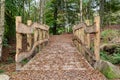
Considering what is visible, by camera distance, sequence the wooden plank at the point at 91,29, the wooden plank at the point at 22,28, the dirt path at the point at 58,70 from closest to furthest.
Answer: the dirt path at the point at 58,70, the wooden plank at the point at 22,28, the wooden plank at the point at 91,29

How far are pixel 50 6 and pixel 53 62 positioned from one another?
815 inches

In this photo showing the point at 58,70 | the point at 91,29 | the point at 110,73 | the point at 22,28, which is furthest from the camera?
the point at 91,29

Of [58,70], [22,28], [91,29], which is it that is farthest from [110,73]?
[22,28]

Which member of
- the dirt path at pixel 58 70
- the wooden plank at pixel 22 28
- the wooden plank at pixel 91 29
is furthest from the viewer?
the wooden plank at pixel 91 29

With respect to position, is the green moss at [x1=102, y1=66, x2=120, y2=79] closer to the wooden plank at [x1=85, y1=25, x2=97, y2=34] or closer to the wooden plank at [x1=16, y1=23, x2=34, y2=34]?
the wooden plank at [x1=85, y1=25, x2=97, y2=34]

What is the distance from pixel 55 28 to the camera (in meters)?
27.3

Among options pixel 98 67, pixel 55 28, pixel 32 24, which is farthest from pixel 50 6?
→ pixel 98 67

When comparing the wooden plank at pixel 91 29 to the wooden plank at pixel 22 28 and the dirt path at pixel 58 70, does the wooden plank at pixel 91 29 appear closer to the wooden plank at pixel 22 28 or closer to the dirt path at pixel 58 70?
the dirt path at pixel 58 70

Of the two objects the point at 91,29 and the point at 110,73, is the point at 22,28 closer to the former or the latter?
the point at 91,29

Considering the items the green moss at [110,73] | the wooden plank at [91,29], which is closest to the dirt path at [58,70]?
the green moss at [110,73]

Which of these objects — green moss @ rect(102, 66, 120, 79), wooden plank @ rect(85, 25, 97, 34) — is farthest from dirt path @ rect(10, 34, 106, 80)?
wooden plank @ rect(85, 25, 97, 34)

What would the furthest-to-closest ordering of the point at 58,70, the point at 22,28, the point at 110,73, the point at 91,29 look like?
the point at 91,29 < the point at 22,28 < the point at 58,70 < the point at 110,73

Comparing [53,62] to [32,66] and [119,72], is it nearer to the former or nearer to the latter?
[32,66]

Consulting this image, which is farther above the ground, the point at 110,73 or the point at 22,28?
the point at 22,28
